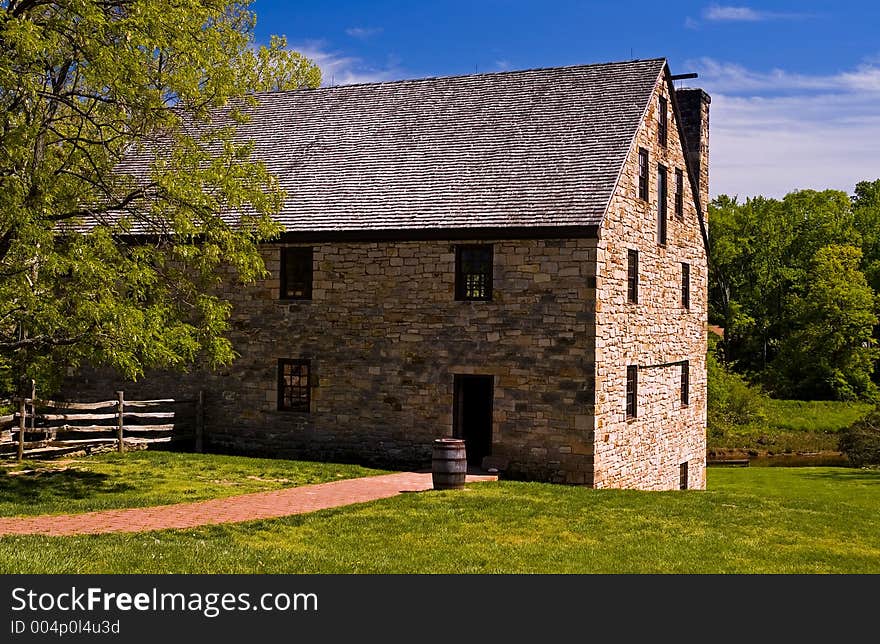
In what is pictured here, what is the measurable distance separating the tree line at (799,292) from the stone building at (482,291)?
27804mm

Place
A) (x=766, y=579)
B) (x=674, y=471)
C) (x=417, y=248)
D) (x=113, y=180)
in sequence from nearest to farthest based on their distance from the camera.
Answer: (x=766, y=579)
(x=113, y=180)
(x=417, y=248)
(x=674, y=471)

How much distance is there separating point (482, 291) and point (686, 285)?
26.1 feet

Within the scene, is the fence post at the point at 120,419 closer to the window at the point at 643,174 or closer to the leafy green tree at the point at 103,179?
the leafy green tree at the point at 103,179

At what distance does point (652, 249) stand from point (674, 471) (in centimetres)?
571

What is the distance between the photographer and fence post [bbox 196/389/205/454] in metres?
22.8

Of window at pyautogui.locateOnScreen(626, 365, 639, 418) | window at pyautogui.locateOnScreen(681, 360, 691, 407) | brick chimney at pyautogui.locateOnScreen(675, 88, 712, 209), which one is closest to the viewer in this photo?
window at pyautogui.locateOnScreen(626, 365, 639, 418)

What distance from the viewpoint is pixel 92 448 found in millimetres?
21562

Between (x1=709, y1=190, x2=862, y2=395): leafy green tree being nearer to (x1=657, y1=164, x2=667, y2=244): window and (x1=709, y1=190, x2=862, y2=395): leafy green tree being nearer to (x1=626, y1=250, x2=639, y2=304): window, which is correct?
(x1=657, y1=164, x2=667, y2=244): window

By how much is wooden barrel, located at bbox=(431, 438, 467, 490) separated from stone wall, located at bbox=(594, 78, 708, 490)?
3641 millimetres

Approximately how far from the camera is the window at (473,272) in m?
20.5

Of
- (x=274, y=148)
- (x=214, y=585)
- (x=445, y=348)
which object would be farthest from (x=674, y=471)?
(x=214, y=585)

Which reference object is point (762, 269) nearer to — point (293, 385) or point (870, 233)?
point (870, 233)

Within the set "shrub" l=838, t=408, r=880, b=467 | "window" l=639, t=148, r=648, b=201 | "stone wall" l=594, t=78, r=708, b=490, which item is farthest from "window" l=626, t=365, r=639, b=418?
"shrub" l=838, t=408, r=880, b=467

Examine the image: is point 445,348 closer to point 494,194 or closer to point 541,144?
point 494,194
